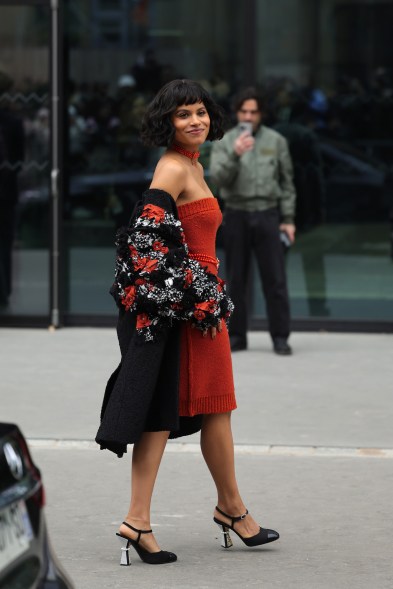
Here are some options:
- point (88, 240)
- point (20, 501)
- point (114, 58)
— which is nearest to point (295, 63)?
point (114, 58)

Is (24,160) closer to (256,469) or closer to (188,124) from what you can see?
(256,469)

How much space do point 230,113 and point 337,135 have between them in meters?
0.90

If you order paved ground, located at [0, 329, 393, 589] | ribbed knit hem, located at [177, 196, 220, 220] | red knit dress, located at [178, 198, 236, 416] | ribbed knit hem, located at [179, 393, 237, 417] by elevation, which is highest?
ribbed knit hem, located at [177, 196, 220, 220]

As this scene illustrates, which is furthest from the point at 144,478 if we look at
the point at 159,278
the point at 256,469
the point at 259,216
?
the point at 259,216

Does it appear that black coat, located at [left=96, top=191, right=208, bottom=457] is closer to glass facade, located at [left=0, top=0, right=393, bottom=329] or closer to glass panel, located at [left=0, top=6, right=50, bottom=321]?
glass facade, located at [left=0, top=0, right=393, bottom=329]

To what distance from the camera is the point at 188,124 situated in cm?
595

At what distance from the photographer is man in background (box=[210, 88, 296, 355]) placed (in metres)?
10.8

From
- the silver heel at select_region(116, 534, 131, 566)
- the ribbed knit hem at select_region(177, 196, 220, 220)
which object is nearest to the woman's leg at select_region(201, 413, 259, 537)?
the silver heel at select_region(116, 534, 131, 566)

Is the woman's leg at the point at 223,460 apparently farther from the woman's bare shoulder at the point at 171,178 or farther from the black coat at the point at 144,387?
the woman's bare shoulder at the point at 171,178

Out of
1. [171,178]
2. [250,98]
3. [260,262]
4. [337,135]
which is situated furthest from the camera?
[337,135]

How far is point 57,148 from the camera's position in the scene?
12172 millimetres

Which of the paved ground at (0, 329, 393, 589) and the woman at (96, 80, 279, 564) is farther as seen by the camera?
the paved ground at (0, 329, 393, 589)

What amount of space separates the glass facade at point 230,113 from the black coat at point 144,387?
20.6ft

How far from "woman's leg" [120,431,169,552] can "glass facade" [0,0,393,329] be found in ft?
20.6
